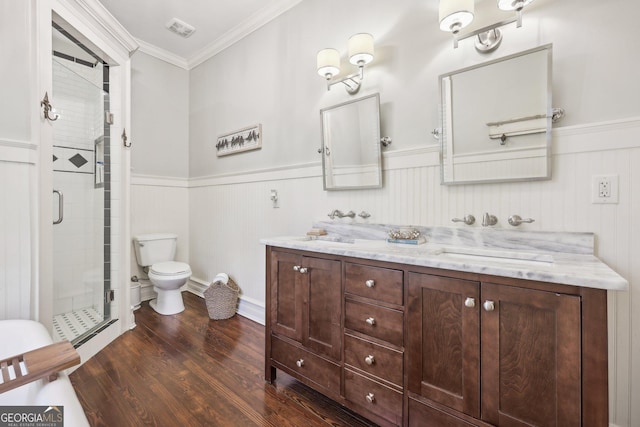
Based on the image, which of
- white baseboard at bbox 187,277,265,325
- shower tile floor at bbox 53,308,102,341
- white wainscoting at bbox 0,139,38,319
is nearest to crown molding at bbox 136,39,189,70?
white wainscoting at bbox 0,139,38,319

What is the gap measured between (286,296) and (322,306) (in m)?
0.28

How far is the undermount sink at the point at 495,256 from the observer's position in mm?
1291

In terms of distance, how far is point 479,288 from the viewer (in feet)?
3.57

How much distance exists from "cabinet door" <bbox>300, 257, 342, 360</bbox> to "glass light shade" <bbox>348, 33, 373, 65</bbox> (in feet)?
4.28

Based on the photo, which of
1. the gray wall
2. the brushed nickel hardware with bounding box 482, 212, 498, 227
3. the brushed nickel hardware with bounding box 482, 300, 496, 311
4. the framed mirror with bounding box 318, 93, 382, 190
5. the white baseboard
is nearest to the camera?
the brushed nickel hardware with bounding box 482, 300, 496, 311

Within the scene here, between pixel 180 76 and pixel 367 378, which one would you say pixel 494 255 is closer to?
pixel 367 378

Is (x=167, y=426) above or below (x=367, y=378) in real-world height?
below

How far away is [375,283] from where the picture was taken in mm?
1365

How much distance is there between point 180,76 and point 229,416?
3.59 meters

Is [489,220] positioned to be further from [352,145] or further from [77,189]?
[77,189]

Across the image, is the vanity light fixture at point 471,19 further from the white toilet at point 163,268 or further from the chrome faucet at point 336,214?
the white toilet at point 163,268

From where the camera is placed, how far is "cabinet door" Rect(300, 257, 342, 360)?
1516 millimetres

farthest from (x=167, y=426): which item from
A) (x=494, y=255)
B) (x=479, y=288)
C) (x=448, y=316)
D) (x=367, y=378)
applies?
(x=494, y=255)

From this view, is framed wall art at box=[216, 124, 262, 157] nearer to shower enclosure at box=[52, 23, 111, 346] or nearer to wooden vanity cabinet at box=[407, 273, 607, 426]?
shower enclosure at box=[52, 23, 111, 346]
